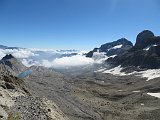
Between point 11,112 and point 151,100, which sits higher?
point 11,112

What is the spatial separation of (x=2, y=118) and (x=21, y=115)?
508 centimetres

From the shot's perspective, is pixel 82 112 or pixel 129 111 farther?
pixel 129 111

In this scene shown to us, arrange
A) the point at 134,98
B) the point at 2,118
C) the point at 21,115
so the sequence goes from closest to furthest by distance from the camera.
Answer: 1. the point at 2,118
2. the point at 21,115
3. the point at 134,98

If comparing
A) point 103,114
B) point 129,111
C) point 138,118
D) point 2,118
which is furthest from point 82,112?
point 2,118

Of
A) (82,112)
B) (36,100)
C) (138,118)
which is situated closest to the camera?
(36,100)

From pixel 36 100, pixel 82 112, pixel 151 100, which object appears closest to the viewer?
pixel 36 100

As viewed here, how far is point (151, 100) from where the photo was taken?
94.9m

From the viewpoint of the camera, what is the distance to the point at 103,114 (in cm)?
7194

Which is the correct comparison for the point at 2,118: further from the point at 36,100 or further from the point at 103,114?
the point at 103,114

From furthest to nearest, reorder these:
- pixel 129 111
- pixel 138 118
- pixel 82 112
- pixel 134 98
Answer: pixel 134 98, pixel 129 111, pixel 138 118, pixel 82 112

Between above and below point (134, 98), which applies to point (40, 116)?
above

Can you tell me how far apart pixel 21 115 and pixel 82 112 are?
105ft

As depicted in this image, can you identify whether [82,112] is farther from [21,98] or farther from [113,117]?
[21,98]

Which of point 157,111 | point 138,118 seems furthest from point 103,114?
point 157,111
